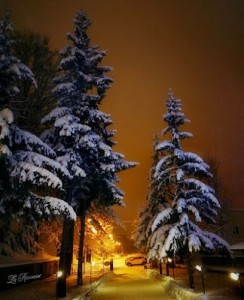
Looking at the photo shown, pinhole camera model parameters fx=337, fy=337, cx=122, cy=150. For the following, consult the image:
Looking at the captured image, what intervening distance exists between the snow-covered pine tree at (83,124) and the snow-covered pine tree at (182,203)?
309cm

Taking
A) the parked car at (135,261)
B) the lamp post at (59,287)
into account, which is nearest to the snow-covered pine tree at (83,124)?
the lamp post at (59,287)

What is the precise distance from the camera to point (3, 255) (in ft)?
69.2

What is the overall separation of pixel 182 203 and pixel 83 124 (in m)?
7.04

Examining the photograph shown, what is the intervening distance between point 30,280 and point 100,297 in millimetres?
6048

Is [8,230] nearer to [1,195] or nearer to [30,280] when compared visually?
[30,280]

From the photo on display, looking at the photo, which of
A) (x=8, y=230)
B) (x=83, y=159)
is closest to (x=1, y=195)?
(x=83, y=159)

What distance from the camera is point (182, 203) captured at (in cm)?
1873

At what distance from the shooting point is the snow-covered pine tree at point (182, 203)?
18.2m

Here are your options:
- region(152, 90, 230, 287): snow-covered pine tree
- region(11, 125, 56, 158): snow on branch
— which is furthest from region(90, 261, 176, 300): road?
region(11, 125, 56, 158): snow on branch

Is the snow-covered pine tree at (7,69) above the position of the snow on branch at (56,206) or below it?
above

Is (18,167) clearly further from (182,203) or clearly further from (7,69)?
(182,203)

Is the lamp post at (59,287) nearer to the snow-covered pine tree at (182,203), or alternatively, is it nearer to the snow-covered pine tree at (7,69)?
the snow-covered pine tree at (182,203)

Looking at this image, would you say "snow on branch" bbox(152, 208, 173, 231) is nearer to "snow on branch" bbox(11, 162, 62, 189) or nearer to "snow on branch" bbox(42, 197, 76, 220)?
"snow on branch" bbox(42, 197, 76, 220)

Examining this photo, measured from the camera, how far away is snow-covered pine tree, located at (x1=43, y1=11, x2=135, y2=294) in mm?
17719
